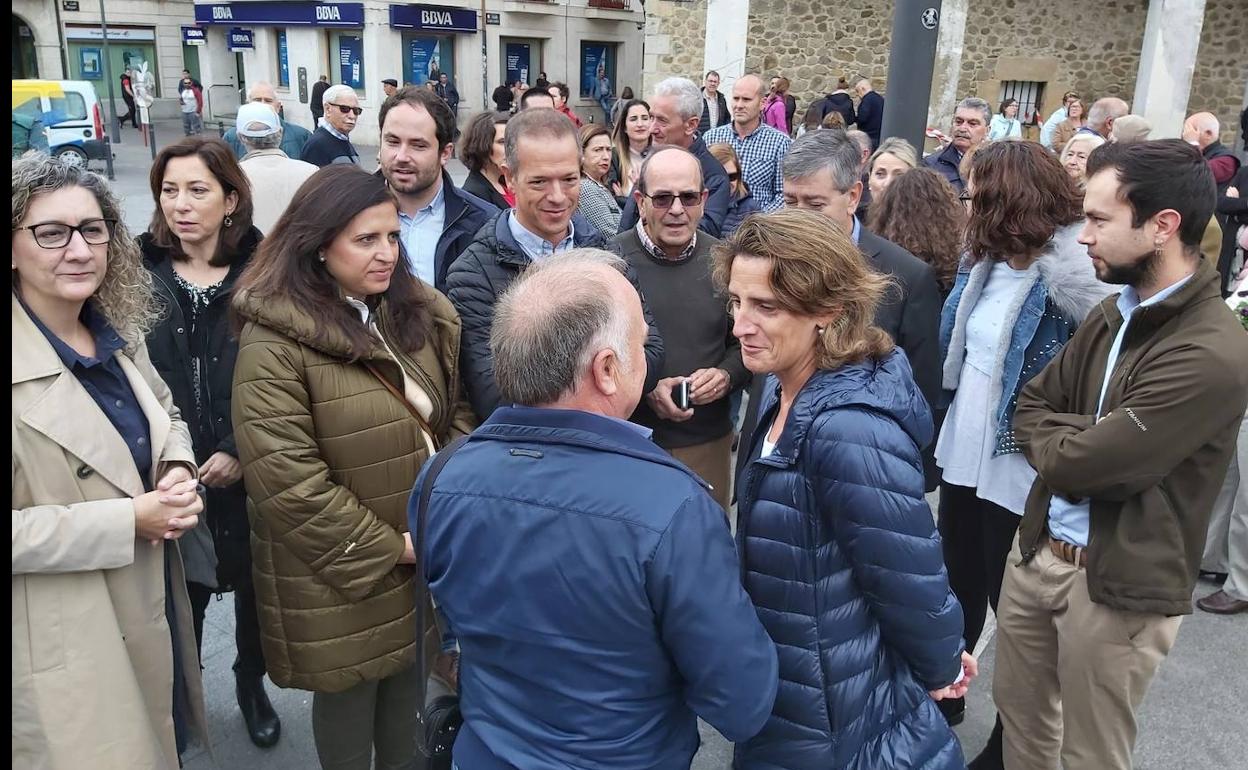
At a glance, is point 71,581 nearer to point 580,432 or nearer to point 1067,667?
point 580,432

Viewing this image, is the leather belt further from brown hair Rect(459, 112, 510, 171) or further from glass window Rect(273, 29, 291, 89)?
glass window Rect(273, 29, 291, 89)

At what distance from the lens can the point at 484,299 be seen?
2.98 m

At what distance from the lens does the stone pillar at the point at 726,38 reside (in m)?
14.8

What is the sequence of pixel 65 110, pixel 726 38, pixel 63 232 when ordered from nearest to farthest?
pixel 63 232
pixel 726 38
pixel 65 110

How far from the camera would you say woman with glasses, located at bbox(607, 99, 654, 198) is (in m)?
6.68

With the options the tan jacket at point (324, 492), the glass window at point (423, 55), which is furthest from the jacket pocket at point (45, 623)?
the glass window at point (423, 55)

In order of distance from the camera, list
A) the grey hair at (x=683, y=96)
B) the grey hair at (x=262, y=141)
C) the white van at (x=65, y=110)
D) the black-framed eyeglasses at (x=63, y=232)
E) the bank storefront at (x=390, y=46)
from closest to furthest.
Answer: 1. the black-framed eyeglasses at (x=63, y=232)
2. the grey hair at (x=262, y=141)
3. the grey hair at (x=683, y=96)
4. the white van at (x=65, y=110)
5. the bank storefront at (x=390, y=46)

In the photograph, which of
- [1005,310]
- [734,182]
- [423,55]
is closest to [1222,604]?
[1005,310]

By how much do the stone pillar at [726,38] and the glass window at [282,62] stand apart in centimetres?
1788

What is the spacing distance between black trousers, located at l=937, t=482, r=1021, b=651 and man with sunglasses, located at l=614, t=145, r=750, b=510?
88cm

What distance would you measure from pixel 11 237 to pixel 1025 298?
2.79m

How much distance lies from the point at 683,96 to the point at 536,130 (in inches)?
106

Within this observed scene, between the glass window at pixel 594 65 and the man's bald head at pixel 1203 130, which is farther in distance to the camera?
the glass window at pixel 594 65

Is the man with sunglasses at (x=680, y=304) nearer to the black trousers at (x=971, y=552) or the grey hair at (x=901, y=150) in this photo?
the black trousers at (x=971, y=552)
